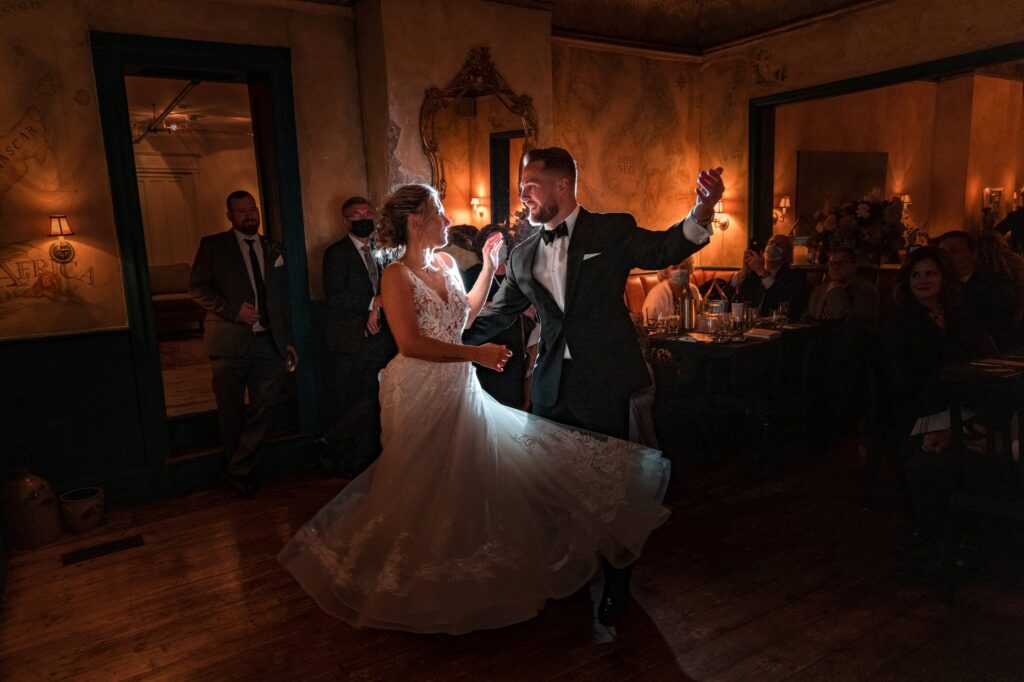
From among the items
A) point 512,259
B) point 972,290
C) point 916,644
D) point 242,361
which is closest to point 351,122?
point 242,361

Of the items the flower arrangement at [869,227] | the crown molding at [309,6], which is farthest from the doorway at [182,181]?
the flower arrangement at [869,227]

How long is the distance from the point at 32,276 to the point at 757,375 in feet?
15.6

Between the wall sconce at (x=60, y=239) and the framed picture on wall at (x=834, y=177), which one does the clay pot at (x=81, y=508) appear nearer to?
the wall sconce at (x=60, y=239)

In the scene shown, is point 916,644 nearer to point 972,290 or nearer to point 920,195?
point 972,290

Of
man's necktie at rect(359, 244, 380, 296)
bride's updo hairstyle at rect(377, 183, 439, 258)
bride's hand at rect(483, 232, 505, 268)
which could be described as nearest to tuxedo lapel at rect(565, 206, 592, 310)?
bride's hand at rect(483, 232, 505, 268)

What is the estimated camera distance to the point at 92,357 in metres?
4.12

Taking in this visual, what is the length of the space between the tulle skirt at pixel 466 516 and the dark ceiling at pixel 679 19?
460 centimetres

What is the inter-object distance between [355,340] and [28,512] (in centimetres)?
202

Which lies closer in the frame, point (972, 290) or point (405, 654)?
point (405, 654)

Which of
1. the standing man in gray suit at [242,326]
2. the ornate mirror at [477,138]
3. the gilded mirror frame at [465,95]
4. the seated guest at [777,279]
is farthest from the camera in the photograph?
the seated guest at [777,279]

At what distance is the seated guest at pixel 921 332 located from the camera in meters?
3.39

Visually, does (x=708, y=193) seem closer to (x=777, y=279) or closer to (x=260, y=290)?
(x=260, y=290)

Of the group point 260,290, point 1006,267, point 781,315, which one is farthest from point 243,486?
point 1006,267

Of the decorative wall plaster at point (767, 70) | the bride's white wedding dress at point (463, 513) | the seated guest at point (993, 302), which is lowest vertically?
the bride's white wedding dress at point (463, 513)
